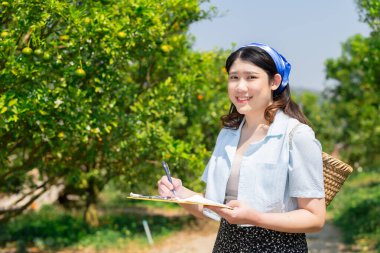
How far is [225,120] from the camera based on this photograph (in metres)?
2.72

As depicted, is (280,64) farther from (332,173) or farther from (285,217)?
(285,217)

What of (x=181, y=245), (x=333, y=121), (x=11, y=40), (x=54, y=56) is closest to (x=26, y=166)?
(x=54, y=56)

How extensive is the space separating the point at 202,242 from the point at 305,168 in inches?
397

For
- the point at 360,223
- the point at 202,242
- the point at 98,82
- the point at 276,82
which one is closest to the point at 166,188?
the point at 276,82

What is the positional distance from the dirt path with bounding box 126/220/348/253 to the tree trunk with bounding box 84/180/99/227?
169 centimetres

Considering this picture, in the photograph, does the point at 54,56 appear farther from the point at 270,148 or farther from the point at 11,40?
the point at 270,148

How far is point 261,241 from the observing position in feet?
8.01

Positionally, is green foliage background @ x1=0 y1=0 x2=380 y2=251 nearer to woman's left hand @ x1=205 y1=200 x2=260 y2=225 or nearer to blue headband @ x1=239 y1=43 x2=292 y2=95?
blue headband @ x1=239 y1=43 x2=292 y2=95

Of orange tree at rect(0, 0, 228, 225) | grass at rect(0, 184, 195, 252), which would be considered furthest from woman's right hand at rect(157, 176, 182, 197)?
grass at rect(0, 184, 195, 252)

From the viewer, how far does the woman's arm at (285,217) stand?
2.20 m

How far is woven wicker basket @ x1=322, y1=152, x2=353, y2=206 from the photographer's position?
2.52 meters

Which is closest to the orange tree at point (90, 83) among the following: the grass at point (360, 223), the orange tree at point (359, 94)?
the orange tree at point (359, 94)

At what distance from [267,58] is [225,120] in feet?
1.26

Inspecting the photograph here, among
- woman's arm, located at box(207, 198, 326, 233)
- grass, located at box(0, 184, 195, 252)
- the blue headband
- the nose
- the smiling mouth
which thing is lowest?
grass, located at box(0, 184, 195, 252)
